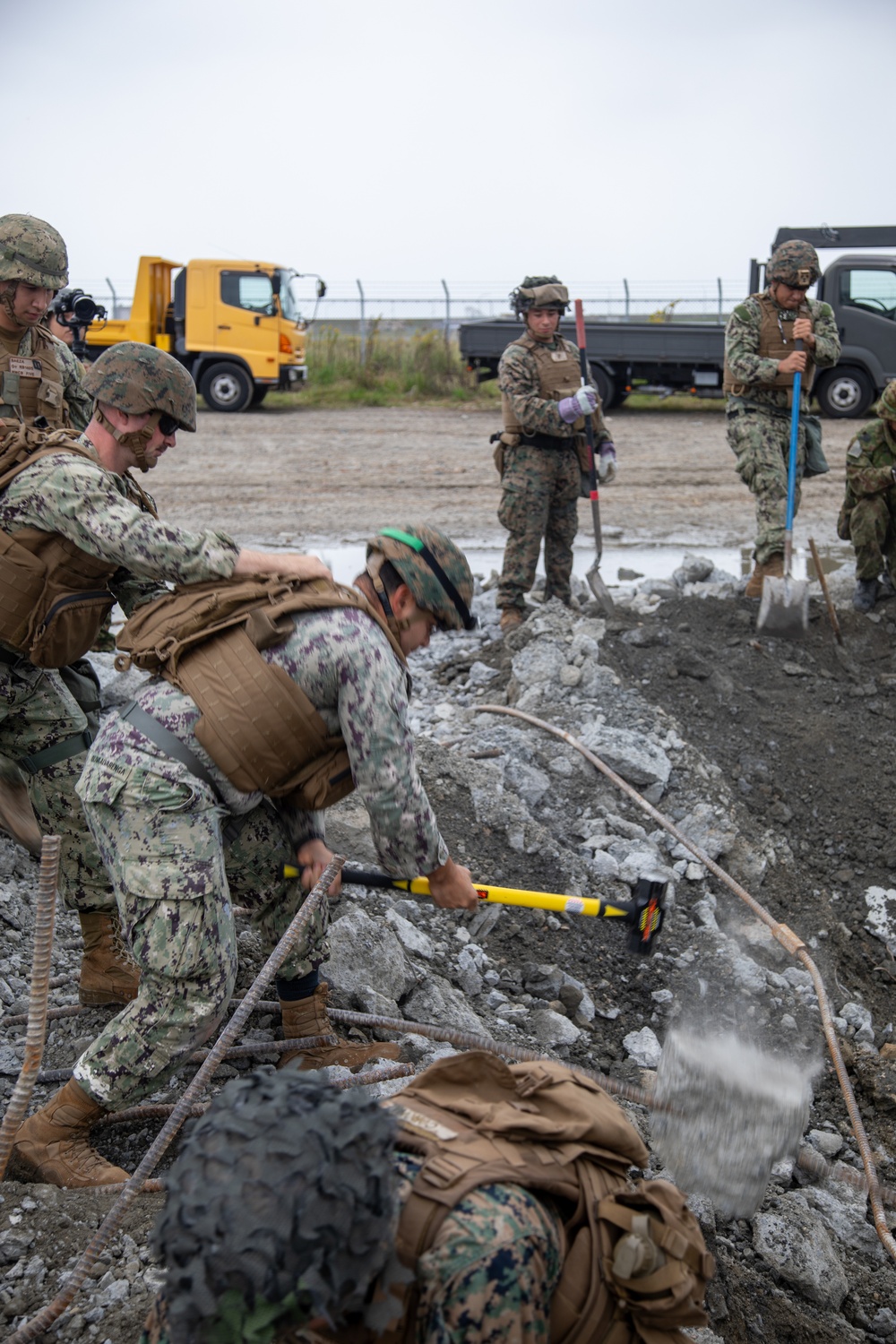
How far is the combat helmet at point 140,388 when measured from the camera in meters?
2.88

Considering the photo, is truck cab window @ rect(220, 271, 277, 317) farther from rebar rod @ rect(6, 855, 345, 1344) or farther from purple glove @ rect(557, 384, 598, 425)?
rebar rod @ rect(6, 855, 345, 1344)

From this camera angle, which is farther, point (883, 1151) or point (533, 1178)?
point (883, 1151)

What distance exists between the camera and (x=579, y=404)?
20.7 feet

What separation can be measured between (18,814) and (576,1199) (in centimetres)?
237

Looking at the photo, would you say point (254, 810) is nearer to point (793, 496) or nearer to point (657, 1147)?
point (657, 1147)

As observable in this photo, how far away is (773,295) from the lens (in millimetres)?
6852

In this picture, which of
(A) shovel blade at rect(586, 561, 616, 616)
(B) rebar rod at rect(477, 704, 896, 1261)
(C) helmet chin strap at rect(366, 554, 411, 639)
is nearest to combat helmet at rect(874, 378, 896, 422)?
(A) shovel blade at rect(586, 561, 616, 616)

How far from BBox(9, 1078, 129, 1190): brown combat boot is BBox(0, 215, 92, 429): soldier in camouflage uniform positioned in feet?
6.39

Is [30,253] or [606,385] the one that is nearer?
[30,253]

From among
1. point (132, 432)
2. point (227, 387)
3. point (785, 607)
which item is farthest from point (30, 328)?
point (227, 387)

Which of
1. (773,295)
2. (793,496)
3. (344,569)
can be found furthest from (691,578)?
(344,569)

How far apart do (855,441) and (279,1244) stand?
6.49m

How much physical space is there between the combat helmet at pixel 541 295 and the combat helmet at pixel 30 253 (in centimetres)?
344

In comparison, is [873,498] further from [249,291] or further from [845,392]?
[249,291]
